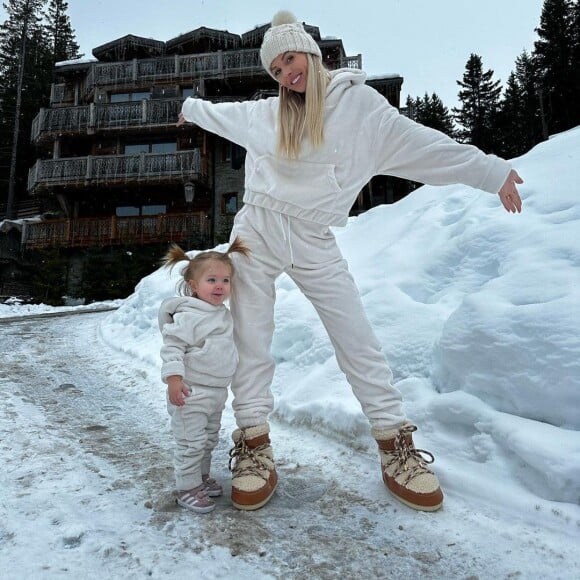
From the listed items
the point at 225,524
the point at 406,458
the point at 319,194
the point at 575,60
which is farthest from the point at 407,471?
the point at 575,60

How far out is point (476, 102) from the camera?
34.0 meters

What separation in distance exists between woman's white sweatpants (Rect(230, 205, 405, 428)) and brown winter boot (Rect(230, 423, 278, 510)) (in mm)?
58

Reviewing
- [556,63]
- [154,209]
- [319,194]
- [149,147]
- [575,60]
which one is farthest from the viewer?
[556,63]

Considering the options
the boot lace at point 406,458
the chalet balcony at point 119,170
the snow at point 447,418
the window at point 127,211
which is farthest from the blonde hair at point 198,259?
the window at point 127,211

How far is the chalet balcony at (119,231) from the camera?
1786cm

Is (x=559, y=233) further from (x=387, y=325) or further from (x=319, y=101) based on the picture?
(x=319, y=101)

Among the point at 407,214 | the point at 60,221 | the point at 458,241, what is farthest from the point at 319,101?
the point at 60,221

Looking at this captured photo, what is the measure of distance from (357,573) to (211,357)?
0.87 m

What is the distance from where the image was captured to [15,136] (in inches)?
1120

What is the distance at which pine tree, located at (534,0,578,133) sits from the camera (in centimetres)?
2777

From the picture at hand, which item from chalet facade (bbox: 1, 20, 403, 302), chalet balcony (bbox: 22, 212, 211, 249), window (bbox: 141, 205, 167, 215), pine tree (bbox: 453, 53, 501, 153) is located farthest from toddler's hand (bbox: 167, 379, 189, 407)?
pine tree (bbox: 453, 53, 501, 153)

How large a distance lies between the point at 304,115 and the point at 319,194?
0.33 metres

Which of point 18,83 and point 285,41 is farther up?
point 18,83

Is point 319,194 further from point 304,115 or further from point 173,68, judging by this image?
point 173,68
